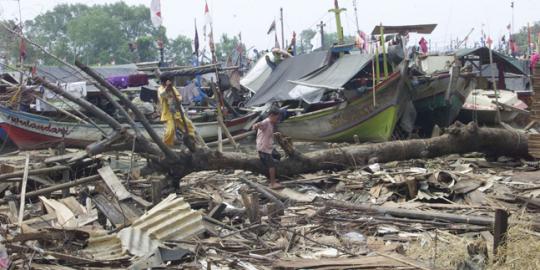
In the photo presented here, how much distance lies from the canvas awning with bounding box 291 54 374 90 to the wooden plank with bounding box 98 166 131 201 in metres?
9.00

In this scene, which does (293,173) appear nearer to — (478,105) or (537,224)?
(537,224)

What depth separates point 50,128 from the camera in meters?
17.2

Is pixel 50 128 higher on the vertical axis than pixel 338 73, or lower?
lower

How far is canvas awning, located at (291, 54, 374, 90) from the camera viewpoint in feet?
51.3

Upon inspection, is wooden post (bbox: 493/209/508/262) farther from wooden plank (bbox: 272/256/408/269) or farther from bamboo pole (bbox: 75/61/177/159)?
bamboo pole (bbox: 75/61/177/159)

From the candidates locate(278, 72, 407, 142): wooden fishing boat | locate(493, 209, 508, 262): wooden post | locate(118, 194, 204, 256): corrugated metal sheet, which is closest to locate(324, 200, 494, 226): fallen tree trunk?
locate(493, 209, 508, 262): wooden post

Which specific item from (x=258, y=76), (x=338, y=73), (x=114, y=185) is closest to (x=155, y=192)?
(x=114, y=185)

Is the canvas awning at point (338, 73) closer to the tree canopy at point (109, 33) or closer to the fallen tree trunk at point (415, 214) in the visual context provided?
the fallen tree trunk at point (415, 214)

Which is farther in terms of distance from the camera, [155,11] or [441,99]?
[155,11]

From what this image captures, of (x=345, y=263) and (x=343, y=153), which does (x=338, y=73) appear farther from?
(x=345, y=263)

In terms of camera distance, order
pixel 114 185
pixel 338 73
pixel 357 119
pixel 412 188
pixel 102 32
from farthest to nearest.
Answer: pixel 102 32
pixel 338 73
pixel 357 119
pixel 412 188
pixel 114 185

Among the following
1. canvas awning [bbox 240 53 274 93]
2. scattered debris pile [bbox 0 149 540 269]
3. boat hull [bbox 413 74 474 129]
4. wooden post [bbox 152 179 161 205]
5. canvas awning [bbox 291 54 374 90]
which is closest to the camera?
scattered debris pile [bbox 0 149 540 269]

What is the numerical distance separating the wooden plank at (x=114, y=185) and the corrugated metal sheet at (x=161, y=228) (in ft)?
2.93

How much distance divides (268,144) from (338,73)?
25.0 feet
